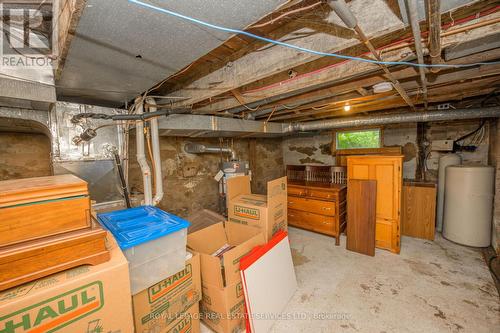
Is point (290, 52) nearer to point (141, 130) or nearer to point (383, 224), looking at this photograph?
point (141, 130)

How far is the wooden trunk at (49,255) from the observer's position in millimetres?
709

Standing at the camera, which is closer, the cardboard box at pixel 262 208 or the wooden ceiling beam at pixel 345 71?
the wooden ceiling beam at pixel 345 71

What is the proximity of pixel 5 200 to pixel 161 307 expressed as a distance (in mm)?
996

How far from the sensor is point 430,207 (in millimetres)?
2900

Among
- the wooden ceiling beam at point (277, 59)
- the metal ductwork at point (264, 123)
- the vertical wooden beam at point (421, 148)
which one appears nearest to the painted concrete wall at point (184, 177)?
the metal ductwork at point (264, 123)

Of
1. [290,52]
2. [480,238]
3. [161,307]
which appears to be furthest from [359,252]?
[290,52]

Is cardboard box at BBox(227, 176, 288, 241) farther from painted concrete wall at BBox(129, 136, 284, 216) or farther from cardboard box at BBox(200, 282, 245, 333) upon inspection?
painted concrete wall at BBox(129, 136, 284, 216)

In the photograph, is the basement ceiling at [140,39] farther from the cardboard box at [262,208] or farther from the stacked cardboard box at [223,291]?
the cardboard box at [262,208]

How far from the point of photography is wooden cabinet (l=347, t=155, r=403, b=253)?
2.55m

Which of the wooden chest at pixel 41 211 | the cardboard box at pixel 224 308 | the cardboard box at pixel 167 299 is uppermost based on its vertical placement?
the wooden chest at pixel 41 211

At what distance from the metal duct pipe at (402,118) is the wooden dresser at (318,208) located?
3.36 ft

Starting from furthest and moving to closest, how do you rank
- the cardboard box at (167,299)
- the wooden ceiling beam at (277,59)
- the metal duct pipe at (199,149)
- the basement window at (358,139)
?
the basement window at (358,139) → the metal duct pipe at (199,149) → the cardboard box at (167,299) → the wooden ceiling beam at (277,59)

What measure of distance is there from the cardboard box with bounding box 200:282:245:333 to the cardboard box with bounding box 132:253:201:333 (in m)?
0.13

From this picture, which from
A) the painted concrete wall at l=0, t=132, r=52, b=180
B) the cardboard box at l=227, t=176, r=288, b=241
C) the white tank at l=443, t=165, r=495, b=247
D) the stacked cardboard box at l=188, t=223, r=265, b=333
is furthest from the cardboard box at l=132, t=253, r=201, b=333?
the white tank at l=443, t=165, r=495, b=247
